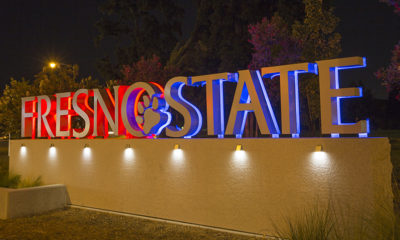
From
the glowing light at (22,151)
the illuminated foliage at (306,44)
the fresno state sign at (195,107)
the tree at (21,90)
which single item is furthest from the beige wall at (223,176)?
the illuminated foliage at (306,44)

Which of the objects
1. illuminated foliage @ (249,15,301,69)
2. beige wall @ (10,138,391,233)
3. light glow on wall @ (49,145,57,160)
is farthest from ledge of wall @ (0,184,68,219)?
illuminated foliage @ (249,15,301,69)

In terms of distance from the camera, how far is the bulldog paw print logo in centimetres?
957

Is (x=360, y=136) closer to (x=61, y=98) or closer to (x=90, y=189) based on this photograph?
(x=90, y=189)

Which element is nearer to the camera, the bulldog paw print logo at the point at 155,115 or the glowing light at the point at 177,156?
the glowing light at the point at 177,156

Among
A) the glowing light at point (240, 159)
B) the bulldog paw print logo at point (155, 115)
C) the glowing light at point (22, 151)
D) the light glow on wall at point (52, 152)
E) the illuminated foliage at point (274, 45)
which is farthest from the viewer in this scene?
the illuminated foliage at point (274, 45)

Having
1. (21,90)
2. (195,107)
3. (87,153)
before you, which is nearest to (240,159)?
(195,107)

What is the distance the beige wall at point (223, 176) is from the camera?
21.7ft

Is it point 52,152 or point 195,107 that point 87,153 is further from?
point 195,107

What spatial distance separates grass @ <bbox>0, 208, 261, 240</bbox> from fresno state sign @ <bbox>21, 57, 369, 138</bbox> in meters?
2.27

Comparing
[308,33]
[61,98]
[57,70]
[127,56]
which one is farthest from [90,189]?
[127,56]

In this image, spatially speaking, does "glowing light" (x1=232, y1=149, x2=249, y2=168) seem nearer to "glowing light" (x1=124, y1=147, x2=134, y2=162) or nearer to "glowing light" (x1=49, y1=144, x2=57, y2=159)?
"glowing light" (x1=124, y1=147, x2=134, y2=162)

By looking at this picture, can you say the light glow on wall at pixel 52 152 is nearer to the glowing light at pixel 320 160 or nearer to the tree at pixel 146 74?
the glowing light at pixel 320 160

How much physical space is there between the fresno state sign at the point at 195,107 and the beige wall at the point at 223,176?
374 millimetres

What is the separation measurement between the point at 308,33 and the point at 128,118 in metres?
10.7
